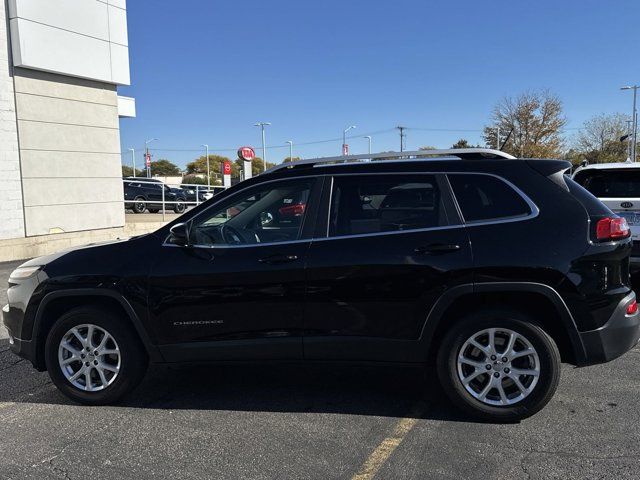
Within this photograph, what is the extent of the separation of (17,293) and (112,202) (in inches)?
462

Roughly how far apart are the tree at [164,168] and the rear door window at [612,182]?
100300 mm

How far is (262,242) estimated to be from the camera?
3936 mm

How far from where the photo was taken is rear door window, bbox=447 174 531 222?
3656mm

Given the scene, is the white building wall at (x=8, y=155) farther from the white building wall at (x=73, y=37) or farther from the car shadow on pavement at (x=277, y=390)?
the car shadow on pavement at (x=277, y=390)

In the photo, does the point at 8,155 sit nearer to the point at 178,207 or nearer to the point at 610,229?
the point at 610,229

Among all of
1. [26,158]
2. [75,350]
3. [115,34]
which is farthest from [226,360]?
[115,34]

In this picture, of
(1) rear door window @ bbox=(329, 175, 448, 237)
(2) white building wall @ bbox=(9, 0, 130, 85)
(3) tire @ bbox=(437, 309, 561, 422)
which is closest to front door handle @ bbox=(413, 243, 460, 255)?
(1) rear door window @ bbox=(329, 175, 448, 237)

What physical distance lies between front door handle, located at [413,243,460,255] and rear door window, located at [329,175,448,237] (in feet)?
0.54

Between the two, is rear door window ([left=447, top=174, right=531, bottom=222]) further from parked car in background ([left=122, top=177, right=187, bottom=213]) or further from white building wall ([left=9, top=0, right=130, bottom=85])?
parked car in background ([left=122, top=177, right=187, bottom=213])

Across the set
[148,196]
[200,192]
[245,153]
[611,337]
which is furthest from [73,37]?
[200,192]

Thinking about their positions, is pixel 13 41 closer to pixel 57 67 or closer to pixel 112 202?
pixel 57 67

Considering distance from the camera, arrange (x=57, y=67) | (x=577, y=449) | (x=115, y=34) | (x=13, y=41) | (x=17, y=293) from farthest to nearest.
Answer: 1. (x=115, y=34)
2. (x=57, y=67)
3. (x=13, y=41)
4. (x=17, y=293)
5. (x=577, y=449)

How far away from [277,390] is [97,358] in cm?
142

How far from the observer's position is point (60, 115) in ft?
44.4
